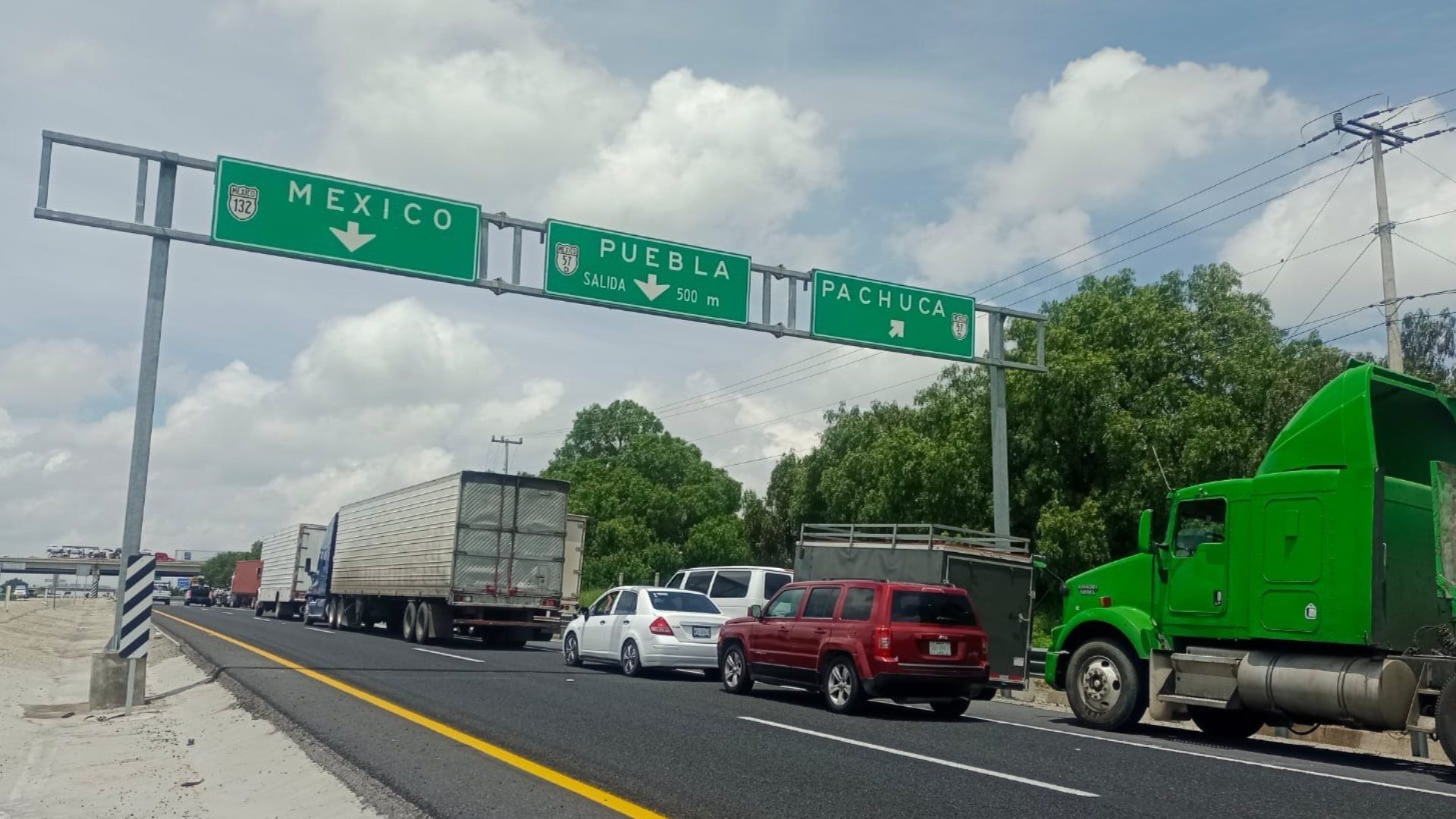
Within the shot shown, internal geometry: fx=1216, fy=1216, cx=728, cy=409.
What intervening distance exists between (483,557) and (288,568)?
22000 millimetres

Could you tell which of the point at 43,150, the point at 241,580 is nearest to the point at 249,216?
the point at 43,150

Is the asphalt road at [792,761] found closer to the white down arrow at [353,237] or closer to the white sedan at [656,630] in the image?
the white sedan at [656,630]

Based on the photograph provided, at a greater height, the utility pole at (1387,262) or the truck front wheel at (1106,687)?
the utility pole at (1387,262)

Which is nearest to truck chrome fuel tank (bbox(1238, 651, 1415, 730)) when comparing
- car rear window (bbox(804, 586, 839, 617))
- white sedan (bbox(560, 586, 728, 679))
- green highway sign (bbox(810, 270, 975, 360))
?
car rear window (bbox(804, 586, 839, 617))

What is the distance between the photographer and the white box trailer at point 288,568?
4462 cm

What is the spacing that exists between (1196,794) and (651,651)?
11.3 metres

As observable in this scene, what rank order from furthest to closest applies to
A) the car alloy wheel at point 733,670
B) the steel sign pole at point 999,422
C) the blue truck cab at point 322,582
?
the blue truck cab at point 322,582 → the steel sign pole at point 999,422 → the car alloy wheel at point 733,670

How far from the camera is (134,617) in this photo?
15.4m

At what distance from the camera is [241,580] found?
7019 centimetres

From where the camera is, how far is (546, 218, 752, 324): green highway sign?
63.0 ft

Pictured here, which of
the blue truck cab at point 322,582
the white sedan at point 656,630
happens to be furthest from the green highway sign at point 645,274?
the blue truck cab at point 322,582

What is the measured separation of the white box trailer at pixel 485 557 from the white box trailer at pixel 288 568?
15082 millimetres

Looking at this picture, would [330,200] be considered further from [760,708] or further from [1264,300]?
[1264,300]

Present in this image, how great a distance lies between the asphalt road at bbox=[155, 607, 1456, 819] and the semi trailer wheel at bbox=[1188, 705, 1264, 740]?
203 mm
